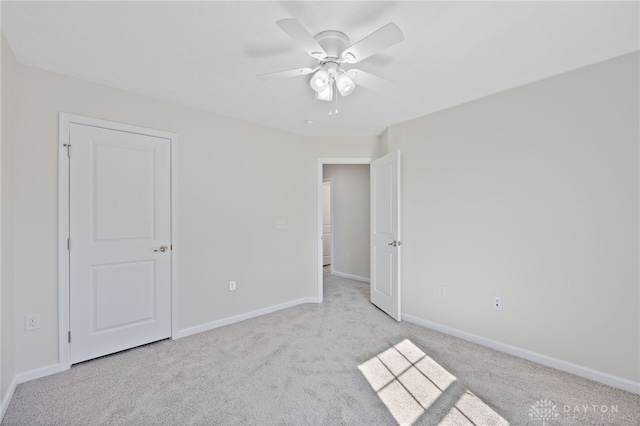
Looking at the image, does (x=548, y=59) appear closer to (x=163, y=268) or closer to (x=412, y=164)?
(x=412, y=164)

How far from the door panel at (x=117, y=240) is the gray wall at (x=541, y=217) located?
2.72m

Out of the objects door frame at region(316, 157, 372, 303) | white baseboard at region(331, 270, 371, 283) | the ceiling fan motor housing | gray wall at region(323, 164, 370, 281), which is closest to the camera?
the ceiling fan motor housing

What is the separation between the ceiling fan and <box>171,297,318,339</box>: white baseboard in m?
2.54

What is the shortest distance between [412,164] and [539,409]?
2.32 meters

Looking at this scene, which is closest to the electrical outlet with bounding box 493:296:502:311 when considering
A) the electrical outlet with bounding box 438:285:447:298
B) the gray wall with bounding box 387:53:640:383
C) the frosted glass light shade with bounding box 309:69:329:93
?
the gray wall with bounding box 387:53:640:383

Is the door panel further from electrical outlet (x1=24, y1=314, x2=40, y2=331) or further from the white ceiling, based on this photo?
the white ceiling

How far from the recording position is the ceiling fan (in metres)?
1.34

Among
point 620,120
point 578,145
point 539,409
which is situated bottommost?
point 539,409

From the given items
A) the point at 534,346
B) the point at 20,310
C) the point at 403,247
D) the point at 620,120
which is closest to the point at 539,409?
the point at 534,346

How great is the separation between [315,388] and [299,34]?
2.22 meters

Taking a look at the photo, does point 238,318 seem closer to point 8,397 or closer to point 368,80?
point 8,397

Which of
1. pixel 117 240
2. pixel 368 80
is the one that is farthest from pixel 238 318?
pixel 368 80

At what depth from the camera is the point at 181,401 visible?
1806 millimetres

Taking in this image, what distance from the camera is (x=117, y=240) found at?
242 centimetres
